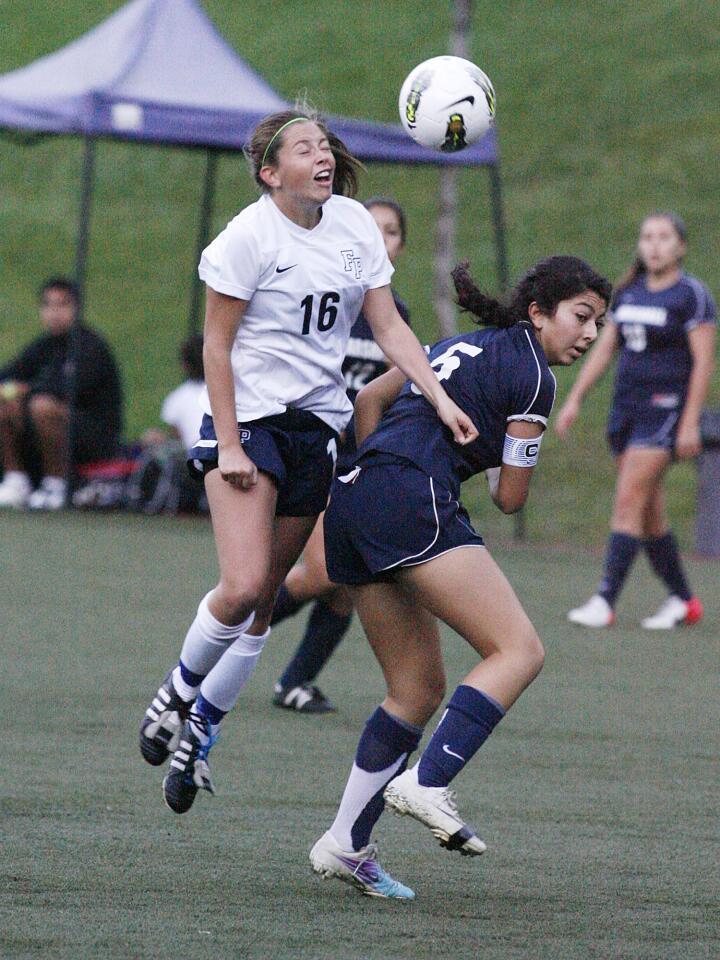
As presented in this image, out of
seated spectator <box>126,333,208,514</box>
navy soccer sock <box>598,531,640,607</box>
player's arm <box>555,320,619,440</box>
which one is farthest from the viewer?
seated spectator <box>126,333,208,514</box>

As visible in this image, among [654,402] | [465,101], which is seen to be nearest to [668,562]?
[654,402]

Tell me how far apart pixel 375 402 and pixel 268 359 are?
1.05 ft

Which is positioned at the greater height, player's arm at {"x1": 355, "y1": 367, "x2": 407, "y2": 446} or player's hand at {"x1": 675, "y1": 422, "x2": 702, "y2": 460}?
player's arm at {"x1": 355, "y1": 367, "x2": 407, "y2": 446}

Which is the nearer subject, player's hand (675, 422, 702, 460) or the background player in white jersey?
the background player in white jersey

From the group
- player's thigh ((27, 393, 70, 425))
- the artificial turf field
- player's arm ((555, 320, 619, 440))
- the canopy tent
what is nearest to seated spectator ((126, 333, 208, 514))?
player's thigh ((27, 393, 70, 425))

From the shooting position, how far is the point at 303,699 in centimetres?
639

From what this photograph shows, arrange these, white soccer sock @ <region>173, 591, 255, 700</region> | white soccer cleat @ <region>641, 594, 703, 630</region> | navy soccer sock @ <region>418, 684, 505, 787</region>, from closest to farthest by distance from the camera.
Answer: navy soccer sock @ <region>418, 684, 505, 787</region> < white soccer sock @ <region>173, 591, 255, 700</region> < white soccer cleat @ <region>641, 594, 703, 630</region>

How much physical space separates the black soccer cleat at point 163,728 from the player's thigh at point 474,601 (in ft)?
3.42

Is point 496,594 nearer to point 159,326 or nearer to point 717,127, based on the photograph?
point 159,326

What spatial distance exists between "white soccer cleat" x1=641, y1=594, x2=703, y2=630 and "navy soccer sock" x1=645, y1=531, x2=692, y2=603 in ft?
0.11

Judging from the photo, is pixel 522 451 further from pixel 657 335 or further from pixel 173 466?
pixel 173 466

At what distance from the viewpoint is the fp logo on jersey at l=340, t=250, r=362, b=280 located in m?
4.47

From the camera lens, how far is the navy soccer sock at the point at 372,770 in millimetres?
4082

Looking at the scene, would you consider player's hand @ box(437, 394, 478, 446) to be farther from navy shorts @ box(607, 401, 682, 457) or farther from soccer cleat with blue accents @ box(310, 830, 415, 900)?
navy shorts @ box(607, 401, 682, 457)
